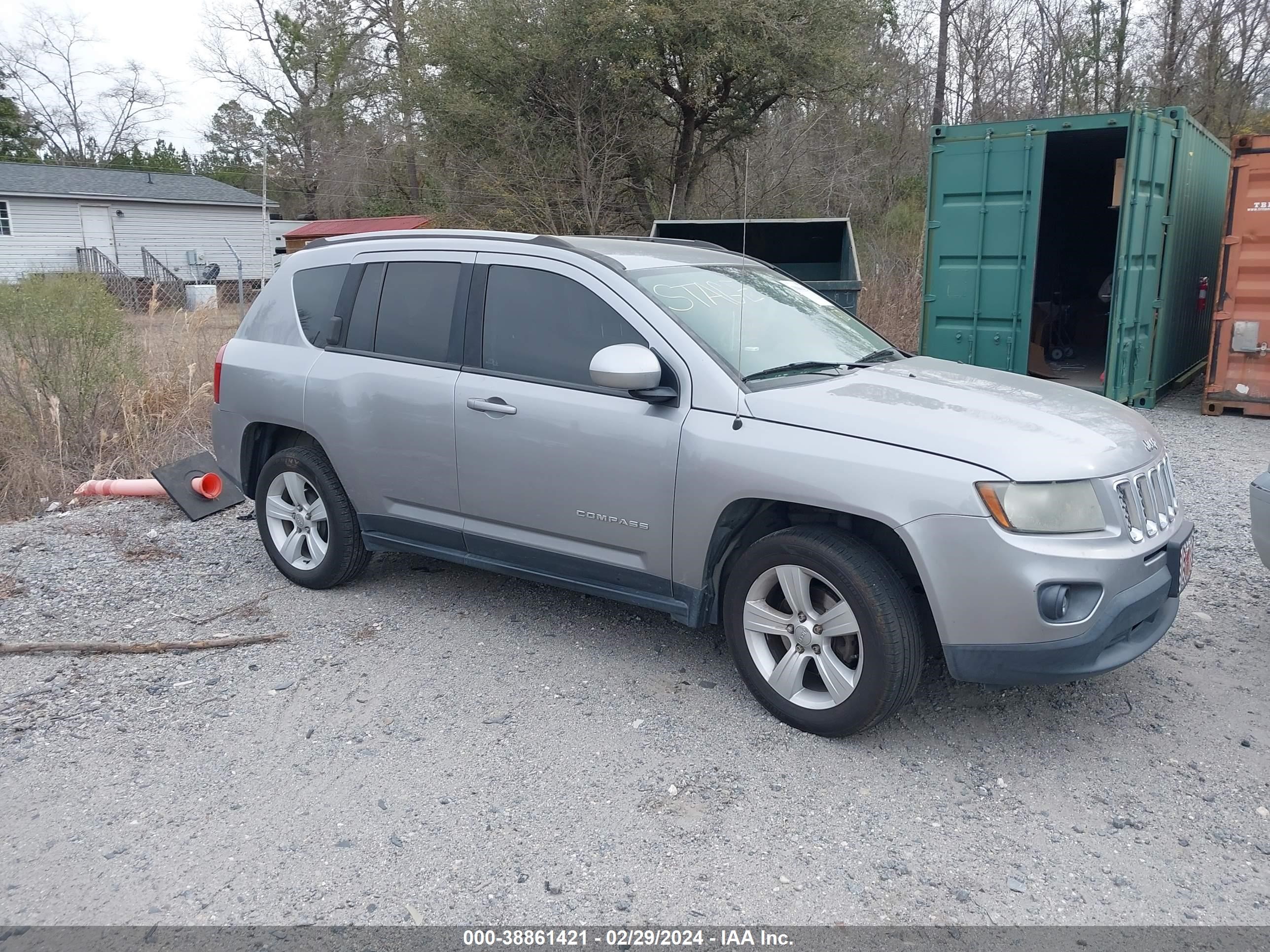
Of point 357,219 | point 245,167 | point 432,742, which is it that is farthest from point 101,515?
point 245,167

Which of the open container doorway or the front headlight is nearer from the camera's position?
the front headlight

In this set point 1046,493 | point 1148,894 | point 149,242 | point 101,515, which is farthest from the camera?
point 149,242

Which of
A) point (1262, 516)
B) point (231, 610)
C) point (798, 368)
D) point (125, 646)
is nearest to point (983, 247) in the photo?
point (1262, 516)

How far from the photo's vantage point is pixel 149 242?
3869cm

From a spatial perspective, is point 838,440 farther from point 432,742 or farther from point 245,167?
point 245,167

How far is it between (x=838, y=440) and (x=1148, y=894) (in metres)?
1.74

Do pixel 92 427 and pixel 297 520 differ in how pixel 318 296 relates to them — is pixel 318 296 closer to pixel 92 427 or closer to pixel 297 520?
pixel 297 520

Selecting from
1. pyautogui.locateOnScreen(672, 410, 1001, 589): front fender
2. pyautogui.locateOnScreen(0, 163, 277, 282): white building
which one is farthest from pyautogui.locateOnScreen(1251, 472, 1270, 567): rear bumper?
pyautogui.locateOnScreen(0, 163, 277, 282): white building

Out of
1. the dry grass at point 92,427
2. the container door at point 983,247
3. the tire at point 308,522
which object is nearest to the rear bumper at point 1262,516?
the tire at point 308,522

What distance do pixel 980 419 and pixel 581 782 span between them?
Result: 1980 millimetres

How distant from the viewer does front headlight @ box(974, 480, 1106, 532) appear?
344 centimetres

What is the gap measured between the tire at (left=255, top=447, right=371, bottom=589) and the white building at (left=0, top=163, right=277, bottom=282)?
30353mm

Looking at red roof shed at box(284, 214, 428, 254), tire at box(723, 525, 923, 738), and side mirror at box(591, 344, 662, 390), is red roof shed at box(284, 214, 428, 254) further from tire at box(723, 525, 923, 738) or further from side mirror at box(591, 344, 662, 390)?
tire at box(723, 525, 923, 738)

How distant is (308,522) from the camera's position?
5664mm
